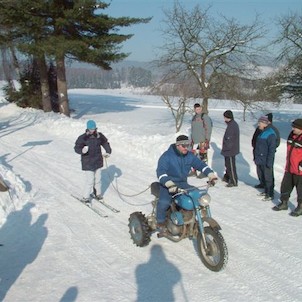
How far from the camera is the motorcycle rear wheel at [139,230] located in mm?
6348

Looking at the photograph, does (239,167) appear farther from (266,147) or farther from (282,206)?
(282,206)

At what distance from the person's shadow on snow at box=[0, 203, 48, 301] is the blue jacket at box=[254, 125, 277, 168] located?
4868 millimetres

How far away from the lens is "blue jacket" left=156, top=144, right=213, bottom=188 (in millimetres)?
6090

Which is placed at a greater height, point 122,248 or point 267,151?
point 267,151

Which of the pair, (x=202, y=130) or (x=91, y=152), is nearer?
(x=91, y=152)

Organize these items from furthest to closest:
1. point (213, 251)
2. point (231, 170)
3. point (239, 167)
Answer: point (239, 167) → point (231, 170) → point (213, 251)

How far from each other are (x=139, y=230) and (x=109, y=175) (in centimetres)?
473

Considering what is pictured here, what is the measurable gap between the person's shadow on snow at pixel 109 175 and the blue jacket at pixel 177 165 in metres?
3.82

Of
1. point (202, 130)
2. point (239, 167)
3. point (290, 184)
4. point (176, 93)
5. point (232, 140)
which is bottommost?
point (239, 167)

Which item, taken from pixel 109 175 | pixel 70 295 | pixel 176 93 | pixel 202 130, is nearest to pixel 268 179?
pixel 202 130

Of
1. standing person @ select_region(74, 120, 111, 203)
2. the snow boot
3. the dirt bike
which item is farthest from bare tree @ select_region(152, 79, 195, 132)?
the dirt bike

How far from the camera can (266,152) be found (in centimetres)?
853

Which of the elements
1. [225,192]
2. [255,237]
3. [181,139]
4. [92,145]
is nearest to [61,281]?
[181,139]

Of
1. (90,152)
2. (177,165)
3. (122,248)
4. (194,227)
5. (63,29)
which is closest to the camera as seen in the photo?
(194,227)
